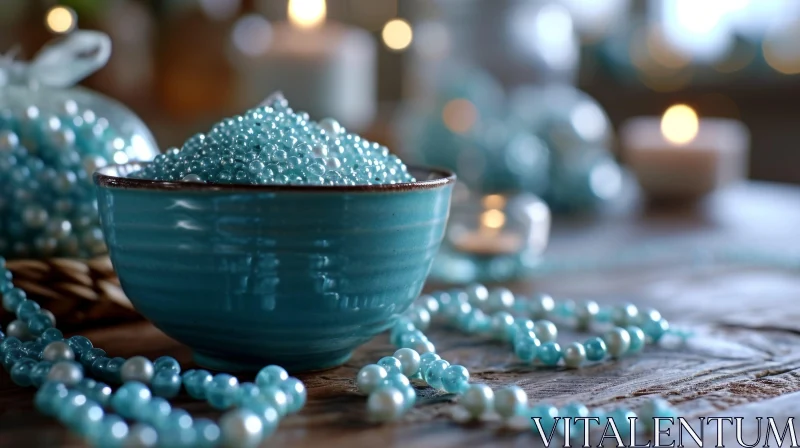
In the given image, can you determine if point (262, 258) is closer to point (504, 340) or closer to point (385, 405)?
point (385, 405)

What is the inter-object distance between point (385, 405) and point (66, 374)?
6.3 inches

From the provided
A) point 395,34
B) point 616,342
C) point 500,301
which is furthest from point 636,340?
point 395,34

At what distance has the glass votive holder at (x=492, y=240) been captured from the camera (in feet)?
2.69

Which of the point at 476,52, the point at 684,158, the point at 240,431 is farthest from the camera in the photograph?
the point at 476,52

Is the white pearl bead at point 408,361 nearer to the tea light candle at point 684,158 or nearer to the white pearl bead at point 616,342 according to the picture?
the white pearl bead at point 616,342

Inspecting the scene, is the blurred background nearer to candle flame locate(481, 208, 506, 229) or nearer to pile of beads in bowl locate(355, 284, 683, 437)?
candle flame locate(481, 208, 506, 229)

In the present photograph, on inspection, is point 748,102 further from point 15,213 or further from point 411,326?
point 15,213

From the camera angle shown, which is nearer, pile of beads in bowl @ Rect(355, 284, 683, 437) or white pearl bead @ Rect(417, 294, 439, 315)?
pile of beads in bowl @ Rect(355, 284, 683, 437)

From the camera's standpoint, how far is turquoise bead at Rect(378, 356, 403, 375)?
18.5 inches

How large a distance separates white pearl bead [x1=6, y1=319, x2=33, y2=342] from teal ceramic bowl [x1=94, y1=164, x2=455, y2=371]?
9cm

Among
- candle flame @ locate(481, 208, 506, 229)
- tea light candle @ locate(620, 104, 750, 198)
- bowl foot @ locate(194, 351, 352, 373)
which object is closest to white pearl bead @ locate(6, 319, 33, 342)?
bowl foot @ locate(194, 351, 352, 373)

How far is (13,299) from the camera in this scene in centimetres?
53

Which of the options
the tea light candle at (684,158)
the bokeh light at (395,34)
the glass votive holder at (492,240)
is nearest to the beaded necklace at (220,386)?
the glass votive holder at (492,240)

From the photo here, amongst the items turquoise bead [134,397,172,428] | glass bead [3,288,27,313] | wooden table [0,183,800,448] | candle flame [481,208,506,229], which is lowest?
wooden table [0,183,800,448]
